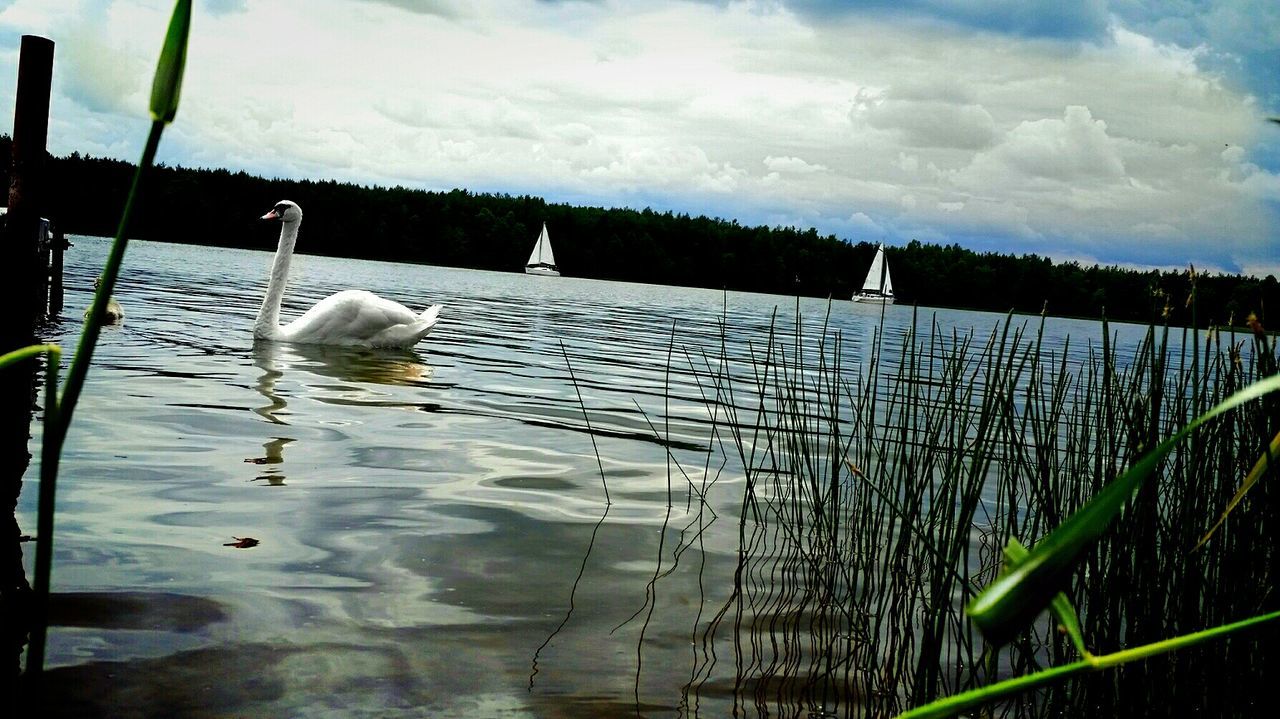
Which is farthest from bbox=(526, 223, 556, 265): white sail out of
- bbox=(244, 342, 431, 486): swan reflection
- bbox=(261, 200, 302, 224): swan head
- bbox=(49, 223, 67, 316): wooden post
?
bbox=(244, 342, 431, 486): swan reflection

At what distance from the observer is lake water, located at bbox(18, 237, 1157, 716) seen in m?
3.21

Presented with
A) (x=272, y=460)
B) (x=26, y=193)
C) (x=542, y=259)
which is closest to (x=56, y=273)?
(x=26, y=193)

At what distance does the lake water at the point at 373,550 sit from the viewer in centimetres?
321

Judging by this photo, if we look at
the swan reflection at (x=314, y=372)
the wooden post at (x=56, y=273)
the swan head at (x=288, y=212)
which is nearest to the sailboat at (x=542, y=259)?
the swan head at (x=288, y=212)

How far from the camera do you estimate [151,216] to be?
7344 cm

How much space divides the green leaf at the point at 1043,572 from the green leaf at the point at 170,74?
0.53m

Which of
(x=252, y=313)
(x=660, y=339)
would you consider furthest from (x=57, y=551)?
(x=660, y=339)

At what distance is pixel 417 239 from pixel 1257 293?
8417 centimetres

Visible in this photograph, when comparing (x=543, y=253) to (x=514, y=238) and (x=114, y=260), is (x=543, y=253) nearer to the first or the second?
(x=514, y=238)

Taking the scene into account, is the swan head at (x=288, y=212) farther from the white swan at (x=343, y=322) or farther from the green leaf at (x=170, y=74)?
the green leaf at (x=170, y=74)

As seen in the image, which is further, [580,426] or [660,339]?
[660,339]

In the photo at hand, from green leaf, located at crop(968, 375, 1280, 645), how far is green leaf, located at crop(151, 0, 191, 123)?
529 millimetres

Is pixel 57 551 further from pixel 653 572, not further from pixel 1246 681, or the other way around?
pixel 1246 681

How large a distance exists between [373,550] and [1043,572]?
421 centimetres
